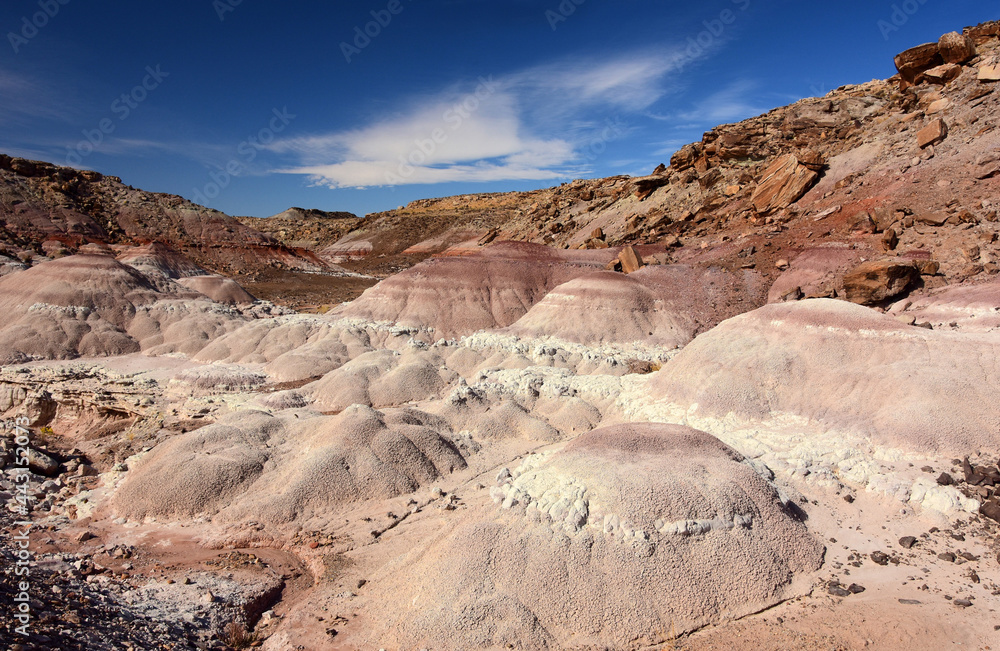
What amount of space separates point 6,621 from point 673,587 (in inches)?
266

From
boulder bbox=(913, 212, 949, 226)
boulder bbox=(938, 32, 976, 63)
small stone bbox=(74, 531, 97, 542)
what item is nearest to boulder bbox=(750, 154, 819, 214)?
boulder bbox=(913, 212, 949, 226)

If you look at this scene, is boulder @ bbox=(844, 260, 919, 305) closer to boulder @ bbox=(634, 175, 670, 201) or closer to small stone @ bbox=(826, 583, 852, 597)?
small stone @ bbox=(826, 583, 852, 597)

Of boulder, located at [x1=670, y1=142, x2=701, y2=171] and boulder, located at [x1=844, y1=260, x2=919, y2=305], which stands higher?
boulder, located at [x1=670, y1=142, x2=701, y2=171]

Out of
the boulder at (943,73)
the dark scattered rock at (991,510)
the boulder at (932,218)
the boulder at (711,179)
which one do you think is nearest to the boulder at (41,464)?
the dark scattered rock at (991,510)

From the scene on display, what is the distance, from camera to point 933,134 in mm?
22375

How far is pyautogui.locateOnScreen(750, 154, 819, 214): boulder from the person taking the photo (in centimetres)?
2589

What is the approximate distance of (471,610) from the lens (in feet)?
20.4

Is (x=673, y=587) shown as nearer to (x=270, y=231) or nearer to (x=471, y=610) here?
(x=471, y=610)

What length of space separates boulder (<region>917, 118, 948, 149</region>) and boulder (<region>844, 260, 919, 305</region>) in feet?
30.4

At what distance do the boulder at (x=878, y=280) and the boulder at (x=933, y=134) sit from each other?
9255 mm

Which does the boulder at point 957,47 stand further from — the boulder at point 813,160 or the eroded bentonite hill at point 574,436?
the boulder at point 813,160

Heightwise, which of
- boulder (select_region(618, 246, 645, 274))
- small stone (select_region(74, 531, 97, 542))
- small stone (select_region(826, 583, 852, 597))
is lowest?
small stone (select_region(826, 583, 852, 597))

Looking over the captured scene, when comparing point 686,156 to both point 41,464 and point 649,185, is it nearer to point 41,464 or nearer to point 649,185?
point 649,185

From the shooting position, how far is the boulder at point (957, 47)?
25.5 metres
